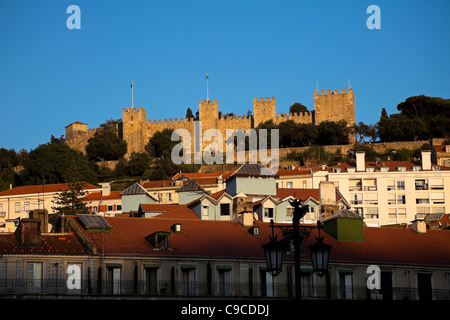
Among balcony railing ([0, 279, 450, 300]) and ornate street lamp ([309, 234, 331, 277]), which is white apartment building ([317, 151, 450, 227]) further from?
ornate street lamp ([309, 234, 331, 277])

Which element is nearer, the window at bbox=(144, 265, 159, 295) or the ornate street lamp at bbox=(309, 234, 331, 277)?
the ornate street lamp at bbox=(309, 234, 331, 277)

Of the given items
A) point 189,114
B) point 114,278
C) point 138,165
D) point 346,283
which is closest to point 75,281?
point 114,278

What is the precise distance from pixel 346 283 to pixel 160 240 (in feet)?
25.6

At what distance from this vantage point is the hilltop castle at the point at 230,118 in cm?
11806

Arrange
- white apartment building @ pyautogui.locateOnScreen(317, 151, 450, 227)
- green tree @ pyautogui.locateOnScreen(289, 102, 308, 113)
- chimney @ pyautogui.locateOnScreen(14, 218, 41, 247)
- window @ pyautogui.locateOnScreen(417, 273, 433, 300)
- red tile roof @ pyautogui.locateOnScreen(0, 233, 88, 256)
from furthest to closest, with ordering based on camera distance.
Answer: green tree @ pyautogui.locateOnScreen(289, 102, 308, 113) → white apartment building @ pyautogui.locateOnScreen(317, 151, 450, 227) → window @ pyautogui.locateOnScreen(417, 273, 433, 300) → chimney @ pyautogui.locateOnScreen(14, 218, 41, 247) → red tile roof @ pyautogui.locateOnScreen(0, 233, 88, 256)

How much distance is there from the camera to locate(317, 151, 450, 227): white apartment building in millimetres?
80938

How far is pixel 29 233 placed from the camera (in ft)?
115

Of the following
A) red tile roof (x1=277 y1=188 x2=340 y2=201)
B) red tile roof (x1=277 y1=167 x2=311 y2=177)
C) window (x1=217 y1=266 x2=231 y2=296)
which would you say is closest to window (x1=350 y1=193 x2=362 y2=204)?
red tile roof (x1=277 y1=167 x2=311 y2=177)

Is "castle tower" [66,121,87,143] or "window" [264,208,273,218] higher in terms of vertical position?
"castle tower" [66,121,87,143]

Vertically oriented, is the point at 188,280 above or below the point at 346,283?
above

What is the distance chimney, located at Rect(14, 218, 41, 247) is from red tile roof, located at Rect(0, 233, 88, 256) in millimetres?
199

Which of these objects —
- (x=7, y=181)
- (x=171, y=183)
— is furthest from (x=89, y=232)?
(x=7, y=181)

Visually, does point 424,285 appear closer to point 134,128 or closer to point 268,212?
point 268,212
